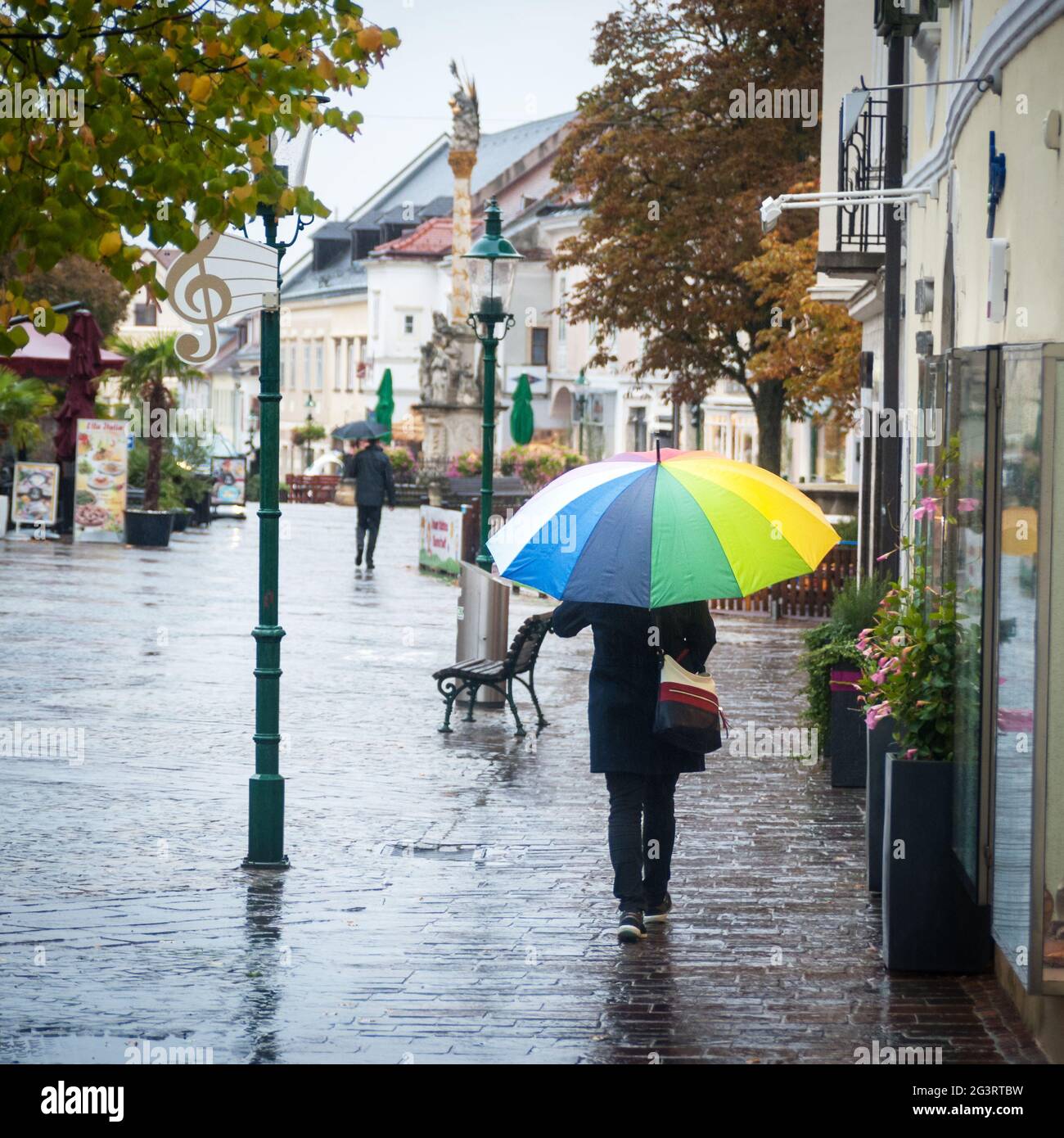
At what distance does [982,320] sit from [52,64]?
19.1 ft

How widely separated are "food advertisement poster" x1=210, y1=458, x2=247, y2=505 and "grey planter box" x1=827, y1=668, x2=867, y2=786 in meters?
35.1

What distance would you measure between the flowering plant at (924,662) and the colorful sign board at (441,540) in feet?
65.4

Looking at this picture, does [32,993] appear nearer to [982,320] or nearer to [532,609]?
[982,320]

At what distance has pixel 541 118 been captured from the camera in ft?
291

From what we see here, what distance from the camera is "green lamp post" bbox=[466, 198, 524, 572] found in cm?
1631

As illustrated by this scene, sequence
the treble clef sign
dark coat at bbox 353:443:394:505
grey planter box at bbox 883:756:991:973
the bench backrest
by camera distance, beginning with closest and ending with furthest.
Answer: grey planter box at bbox 883:756:991:973
the treble clef sign
the bench backrest
dark coat at bbox 353:443:394:505

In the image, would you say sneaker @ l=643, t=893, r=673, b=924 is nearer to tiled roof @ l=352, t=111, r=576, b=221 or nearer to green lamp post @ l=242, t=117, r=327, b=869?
green lamp post @ l=242, t=117, r=327, b=869

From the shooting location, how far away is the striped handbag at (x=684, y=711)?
8055mm

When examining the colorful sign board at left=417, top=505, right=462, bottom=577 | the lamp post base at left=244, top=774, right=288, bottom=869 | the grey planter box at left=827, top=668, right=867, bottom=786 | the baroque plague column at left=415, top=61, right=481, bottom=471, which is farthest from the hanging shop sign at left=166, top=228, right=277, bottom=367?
the baroque plague column at left=415, top=61, right=481, bottom=471

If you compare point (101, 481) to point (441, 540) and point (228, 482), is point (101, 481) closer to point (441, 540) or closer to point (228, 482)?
point (441, 540)

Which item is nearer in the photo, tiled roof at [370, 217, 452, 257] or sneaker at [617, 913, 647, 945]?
sneaker at [617, 913, 647, 945]

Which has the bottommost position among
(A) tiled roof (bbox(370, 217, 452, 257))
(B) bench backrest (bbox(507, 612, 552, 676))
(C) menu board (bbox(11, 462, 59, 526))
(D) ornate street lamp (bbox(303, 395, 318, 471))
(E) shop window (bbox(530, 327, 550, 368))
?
(B) bench backrest (bbox(507, 612, 552, 676))

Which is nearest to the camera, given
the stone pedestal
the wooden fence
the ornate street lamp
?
the wooden fence

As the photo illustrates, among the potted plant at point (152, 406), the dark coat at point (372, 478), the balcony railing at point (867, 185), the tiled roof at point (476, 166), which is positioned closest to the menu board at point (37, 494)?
the potted plant at point (152, 406)
